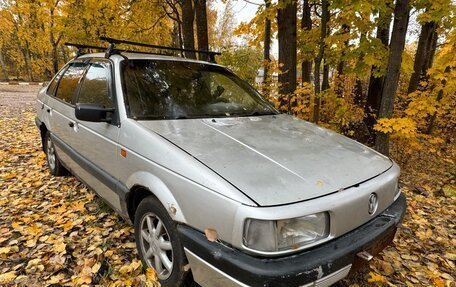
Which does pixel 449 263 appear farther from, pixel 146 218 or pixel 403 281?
pixel 146 218

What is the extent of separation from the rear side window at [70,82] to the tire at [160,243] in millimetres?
1907

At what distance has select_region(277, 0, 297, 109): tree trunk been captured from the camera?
5.88m

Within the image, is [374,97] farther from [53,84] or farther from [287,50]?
[53,84]

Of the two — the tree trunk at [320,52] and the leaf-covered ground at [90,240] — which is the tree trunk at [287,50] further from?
the leaf-covered ground at [90,240]

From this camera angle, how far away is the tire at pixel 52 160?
4.18 meters

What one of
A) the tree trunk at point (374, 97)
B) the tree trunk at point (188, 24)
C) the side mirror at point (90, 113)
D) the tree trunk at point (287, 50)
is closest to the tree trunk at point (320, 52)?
the tree trunk at point (287, 50)

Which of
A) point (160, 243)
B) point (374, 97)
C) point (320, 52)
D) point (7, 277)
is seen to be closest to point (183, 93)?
point (160, 243)

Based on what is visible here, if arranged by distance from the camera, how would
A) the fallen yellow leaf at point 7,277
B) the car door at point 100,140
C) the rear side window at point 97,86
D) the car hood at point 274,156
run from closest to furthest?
the car hood at point 274,156 < the fallen yellow leaf at point 7,277 < the car door at point 100,140 < the rear side window at point 97,86

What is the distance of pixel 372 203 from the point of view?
76.4 inches

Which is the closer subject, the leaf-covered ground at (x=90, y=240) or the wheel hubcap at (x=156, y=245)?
the wheel hubcap at (x=156, y=245)

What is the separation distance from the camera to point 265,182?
65.9 inches

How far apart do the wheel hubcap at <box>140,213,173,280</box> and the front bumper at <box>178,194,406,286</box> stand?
1.13 ft

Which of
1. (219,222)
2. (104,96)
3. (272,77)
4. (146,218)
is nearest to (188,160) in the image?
(219,222)

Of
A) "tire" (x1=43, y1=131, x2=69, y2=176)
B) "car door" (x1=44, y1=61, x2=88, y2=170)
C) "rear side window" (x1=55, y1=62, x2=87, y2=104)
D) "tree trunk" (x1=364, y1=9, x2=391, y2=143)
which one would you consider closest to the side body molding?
"car door" (x1=44, y1=61, x2=88, y2=170)
